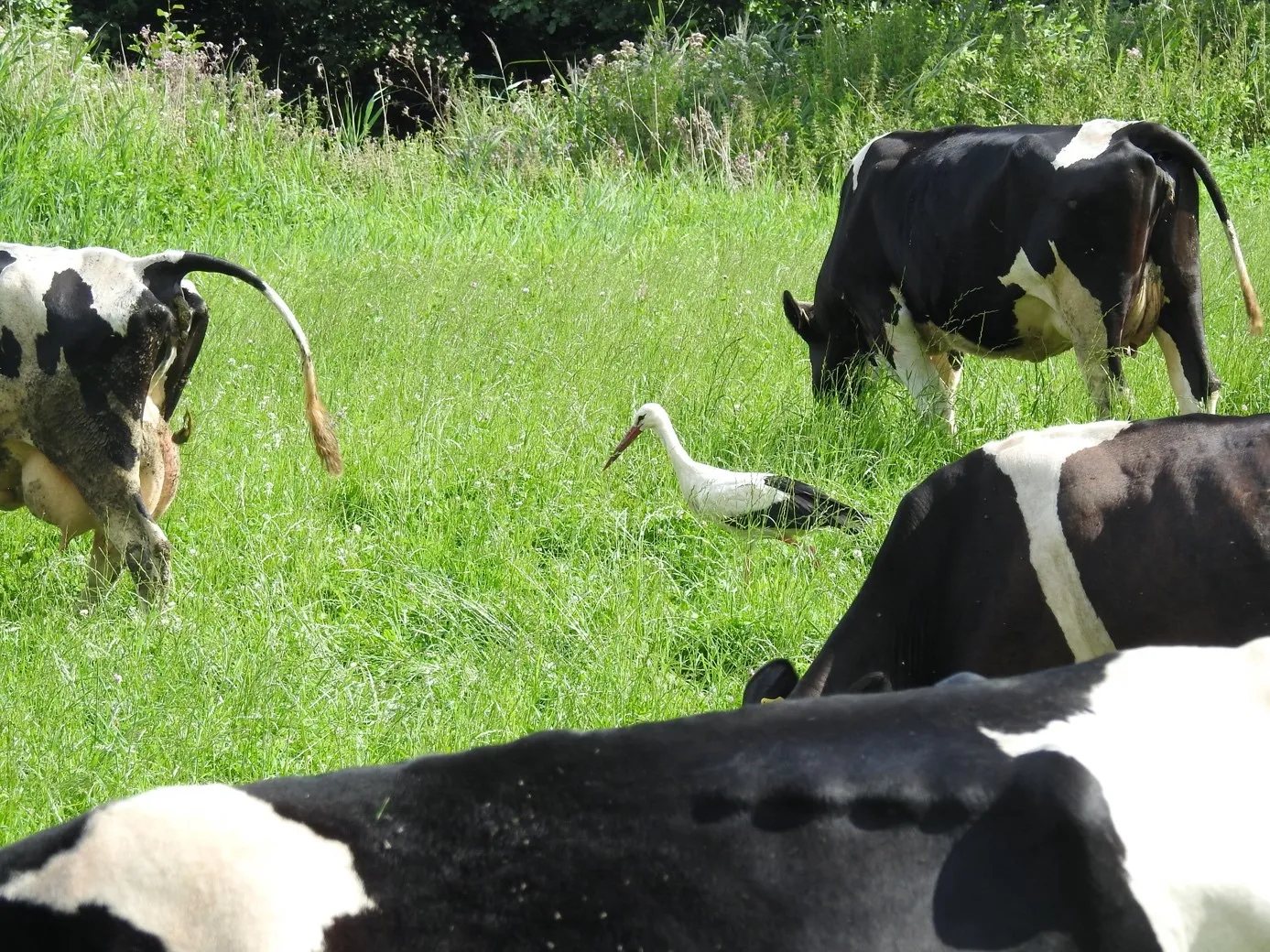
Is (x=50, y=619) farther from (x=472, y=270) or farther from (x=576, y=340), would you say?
(x=472, y=270)

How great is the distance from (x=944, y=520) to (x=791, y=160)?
9.97 meters

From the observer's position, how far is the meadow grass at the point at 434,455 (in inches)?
176

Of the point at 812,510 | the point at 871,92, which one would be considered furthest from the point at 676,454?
the point at 871,92

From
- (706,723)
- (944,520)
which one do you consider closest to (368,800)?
(706,723)

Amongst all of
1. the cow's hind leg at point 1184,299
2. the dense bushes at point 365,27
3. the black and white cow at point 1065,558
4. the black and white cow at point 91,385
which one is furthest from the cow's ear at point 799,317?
the dense bushes at point 365,27

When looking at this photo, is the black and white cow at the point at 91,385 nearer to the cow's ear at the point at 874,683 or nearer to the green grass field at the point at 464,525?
the green grass field at the point at 464,525

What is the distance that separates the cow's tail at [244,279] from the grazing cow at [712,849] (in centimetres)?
406

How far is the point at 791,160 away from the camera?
13.1 meters

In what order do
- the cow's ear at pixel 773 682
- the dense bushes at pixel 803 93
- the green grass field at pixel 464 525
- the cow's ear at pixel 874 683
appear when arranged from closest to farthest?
the cow's ear at pixel 874 683 → the cow's ear at pixel 773 682 → the green grass field at pixel 464 525 → the dense bushes at pixel 803 93

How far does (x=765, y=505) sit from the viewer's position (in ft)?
18.4

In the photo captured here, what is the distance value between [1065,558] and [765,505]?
2.26 meters

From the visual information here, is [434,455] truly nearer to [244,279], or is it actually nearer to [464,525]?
[464,525]

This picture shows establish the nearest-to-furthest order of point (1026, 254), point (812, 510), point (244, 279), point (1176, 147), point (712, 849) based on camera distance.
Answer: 1. point (712, 849)
2. point (812, 510)
3. point (244, 279)
4. point (1176, 147)
5. point (1026, 254)

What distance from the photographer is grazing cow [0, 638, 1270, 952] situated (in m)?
1.61
